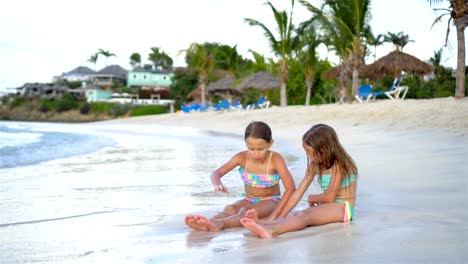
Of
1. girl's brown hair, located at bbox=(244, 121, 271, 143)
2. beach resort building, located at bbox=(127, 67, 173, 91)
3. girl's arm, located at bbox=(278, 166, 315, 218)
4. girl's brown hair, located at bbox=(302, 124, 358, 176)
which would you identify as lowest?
girl's arm, located at bbox=(278, 166, 315, 218)

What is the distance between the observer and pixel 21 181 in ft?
20.9

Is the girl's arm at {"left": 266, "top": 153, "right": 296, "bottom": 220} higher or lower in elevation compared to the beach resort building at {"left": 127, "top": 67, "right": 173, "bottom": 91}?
lower

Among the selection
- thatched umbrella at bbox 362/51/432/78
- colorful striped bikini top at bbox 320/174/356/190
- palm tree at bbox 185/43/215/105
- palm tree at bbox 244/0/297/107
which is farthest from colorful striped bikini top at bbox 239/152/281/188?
palm tree at bbox 185/43/215/105

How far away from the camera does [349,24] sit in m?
Result: 23.8

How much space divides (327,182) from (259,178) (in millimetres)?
512

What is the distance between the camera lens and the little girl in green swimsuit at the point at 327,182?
11.6 ft

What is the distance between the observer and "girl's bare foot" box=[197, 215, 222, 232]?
333 centimetres

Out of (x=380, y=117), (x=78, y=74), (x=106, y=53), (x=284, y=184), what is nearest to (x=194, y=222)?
(x=284, y=184)

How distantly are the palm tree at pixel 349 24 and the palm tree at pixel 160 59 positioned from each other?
68.1 m

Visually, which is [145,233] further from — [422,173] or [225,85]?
[225,85]

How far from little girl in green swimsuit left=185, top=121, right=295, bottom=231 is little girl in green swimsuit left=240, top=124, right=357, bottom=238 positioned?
14 centimetres

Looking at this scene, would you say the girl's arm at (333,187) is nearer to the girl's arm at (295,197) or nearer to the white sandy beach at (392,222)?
the girl's arm at (295,197)

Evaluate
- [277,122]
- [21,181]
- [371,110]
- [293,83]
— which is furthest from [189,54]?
[21,181]

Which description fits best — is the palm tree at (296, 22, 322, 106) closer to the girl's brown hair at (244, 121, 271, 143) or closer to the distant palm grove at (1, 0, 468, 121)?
the distant palm grove at (1, 0, 468, 121)
